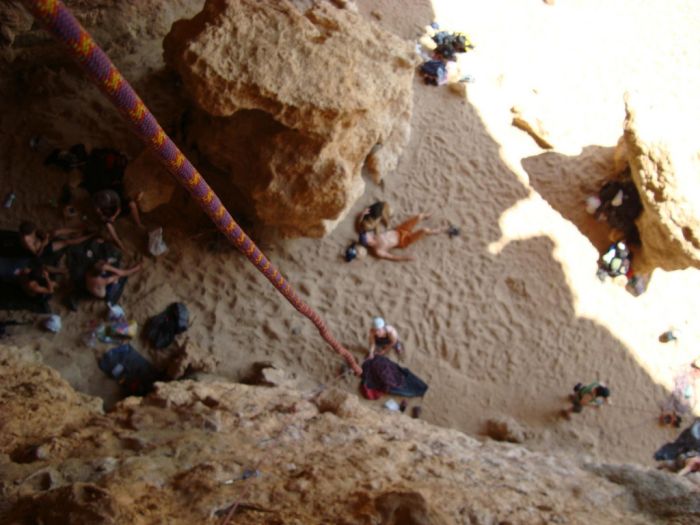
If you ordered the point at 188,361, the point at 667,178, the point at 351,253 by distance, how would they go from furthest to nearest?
the point at 351,253
the point at 667,178
the point at 188,361

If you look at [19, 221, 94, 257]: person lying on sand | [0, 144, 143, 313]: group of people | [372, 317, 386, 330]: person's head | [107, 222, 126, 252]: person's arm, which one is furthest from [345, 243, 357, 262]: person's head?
[19, 221, 94, 257]: person lying on sand

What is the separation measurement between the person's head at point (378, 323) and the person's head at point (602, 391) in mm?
1763

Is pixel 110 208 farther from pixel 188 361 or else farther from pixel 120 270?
pixel 188 361

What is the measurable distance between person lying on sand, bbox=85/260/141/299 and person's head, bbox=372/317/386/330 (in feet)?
6.56

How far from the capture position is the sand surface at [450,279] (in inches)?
157

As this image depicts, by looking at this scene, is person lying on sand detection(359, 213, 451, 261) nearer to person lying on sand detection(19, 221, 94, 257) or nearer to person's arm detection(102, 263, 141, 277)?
person's arm detection(102, 263, 141, 277)

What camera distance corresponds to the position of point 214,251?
4.17 metres

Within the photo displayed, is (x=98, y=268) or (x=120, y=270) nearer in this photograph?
(x=98, y=268)

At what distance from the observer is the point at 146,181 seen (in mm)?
3852

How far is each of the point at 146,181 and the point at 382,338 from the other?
2.17 m

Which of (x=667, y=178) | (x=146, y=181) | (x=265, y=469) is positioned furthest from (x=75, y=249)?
(x=667, y=178)

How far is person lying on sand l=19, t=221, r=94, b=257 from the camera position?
366 centimetres

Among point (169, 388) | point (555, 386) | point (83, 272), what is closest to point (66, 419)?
Result: point (169, 388)

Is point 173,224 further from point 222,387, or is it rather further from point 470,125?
point 470,125
